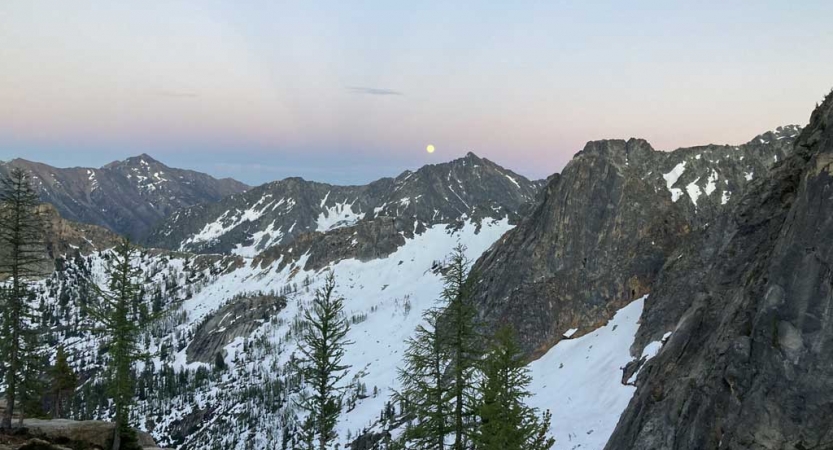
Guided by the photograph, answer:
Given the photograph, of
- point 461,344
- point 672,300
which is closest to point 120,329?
point 461,344

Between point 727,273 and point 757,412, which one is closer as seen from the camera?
point 757,412

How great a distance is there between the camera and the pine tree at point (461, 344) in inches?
829

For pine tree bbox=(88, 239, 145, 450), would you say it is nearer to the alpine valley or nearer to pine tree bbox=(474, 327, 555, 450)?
the alpine valley

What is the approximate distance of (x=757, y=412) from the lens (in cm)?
1777

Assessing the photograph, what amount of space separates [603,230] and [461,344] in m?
78.1

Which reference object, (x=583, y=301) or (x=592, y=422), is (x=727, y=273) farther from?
(x=583, y=301)

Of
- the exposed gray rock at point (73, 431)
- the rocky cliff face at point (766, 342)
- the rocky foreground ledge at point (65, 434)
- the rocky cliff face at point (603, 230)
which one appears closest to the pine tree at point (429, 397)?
the rocky cliff face at point (766, 342)

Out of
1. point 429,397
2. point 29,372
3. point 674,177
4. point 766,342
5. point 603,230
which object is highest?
point 674,177

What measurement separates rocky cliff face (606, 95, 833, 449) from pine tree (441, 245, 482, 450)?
35.3 ft

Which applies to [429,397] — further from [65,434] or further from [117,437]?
[65,434]

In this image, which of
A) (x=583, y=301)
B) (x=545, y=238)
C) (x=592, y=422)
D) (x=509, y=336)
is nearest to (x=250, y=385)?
(x=545, y=238)

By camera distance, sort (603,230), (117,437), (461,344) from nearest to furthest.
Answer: (461,344)
(117,437)
(603,230)

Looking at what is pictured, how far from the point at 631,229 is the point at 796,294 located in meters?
72.3

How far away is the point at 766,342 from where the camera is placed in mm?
18297
